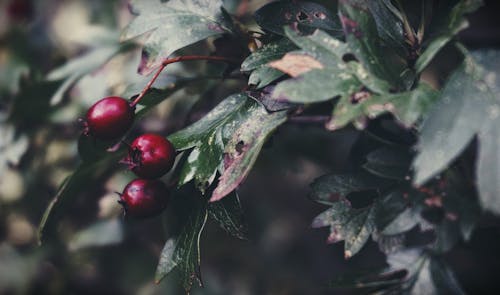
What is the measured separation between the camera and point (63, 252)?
144cm

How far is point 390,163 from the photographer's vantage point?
674 millimetres

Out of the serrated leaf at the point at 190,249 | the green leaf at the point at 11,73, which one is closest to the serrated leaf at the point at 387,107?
the serrated leaf at the point at 190,249

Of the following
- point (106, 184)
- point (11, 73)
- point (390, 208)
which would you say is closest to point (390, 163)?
point (390, 208)

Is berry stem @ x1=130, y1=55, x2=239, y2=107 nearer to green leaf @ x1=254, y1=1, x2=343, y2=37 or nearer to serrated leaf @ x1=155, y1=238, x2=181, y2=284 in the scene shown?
green leaf @ x1=254, y1=1, x2=343, y2=37

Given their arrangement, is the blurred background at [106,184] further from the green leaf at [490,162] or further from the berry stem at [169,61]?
the green leaf at [490,162]

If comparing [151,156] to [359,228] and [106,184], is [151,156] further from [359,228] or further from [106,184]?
[106,184]

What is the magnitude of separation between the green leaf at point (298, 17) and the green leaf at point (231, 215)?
10.7 inches

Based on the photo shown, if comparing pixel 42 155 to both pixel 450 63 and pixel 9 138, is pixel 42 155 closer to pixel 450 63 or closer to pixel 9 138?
pixel 9 138

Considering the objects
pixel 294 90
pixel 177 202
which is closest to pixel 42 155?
pixel 177 202

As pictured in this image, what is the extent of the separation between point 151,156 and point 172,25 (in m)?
0.24

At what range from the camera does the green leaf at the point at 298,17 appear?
2.38ft

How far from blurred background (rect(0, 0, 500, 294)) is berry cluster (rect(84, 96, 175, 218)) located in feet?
0.70

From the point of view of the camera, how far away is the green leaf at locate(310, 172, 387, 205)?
71cm

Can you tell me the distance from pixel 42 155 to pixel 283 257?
86 cm
